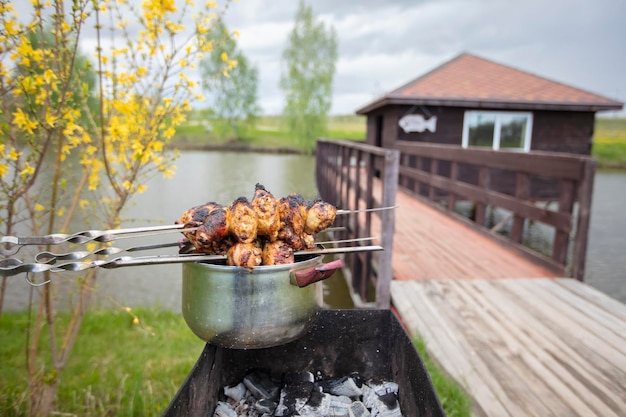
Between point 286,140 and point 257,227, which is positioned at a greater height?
point 286,140

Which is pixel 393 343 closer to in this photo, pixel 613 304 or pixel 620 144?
pixel 613 304

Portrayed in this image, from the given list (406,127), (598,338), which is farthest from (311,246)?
(406,127)

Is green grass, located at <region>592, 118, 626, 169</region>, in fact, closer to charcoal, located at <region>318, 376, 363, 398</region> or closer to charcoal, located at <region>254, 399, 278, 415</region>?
charcoal, located at <region>318, 376, 363, 398</region>

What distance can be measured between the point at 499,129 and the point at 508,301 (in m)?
9.10

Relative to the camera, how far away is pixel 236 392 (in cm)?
185

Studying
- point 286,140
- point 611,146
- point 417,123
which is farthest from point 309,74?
point 611,146

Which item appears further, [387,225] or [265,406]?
[387,225]

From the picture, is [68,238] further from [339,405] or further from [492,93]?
[492,93]

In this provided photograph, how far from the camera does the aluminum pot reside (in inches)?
56.4

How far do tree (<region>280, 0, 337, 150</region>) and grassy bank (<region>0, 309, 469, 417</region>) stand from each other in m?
24.6

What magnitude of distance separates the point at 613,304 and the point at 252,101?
37.8m

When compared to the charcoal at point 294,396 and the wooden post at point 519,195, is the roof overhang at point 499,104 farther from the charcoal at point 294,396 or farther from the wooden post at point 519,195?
the charcoal at point 294,396

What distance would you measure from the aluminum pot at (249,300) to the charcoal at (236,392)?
0.45 meters

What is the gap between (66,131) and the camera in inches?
83.0
